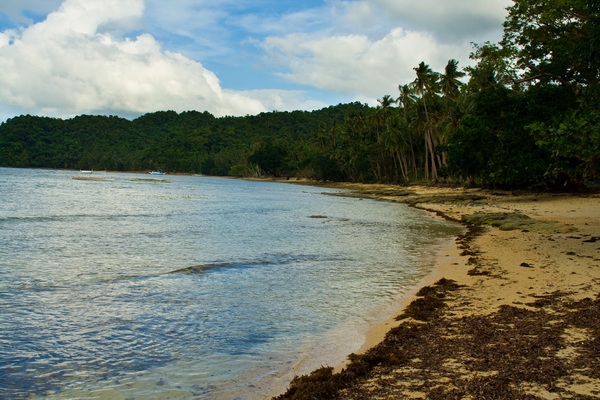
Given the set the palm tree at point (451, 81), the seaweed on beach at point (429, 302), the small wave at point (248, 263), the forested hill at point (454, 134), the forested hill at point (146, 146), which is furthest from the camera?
the forested hill at point (146, 146)

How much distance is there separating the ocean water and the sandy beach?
630mm

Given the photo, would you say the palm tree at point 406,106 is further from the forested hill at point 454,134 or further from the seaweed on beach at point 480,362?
the seaweed on beach at point 480,362

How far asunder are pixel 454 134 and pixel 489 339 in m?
37.1

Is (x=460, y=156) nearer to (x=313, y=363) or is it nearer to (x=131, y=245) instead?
(x=131, y=245)

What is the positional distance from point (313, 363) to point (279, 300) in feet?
10.0

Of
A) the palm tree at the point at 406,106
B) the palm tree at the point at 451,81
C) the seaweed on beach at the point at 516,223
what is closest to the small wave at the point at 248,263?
the seaweed on beach at the point at 516,223

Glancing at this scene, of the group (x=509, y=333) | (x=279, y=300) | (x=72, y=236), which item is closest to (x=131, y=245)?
(x=72, y=236)

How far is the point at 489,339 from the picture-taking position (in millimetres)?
5352

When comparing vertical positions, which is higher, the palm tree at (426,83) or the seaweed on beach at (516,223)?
the palm tree at (426,83)

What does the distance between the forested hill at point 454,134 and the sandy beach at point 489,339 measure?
3.68m

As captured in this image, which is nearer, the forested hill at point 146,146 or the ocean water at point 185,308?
the ocean water at point 185,308

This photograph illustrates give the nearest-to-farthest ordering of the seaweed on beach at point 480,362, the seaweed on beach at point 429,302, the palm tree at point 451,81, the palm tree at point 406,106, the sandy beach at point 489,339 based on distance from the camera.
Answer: the seaweed on beach at point 480,362 → the sandy beach at point 489,339 → the seaweed on beach at point 429,302 → the palm tree at point 451,81 → the palm tree at point 406,106

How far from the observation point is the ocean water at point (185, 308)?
16.7ft

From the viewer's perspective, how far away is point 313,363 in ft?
17.7
